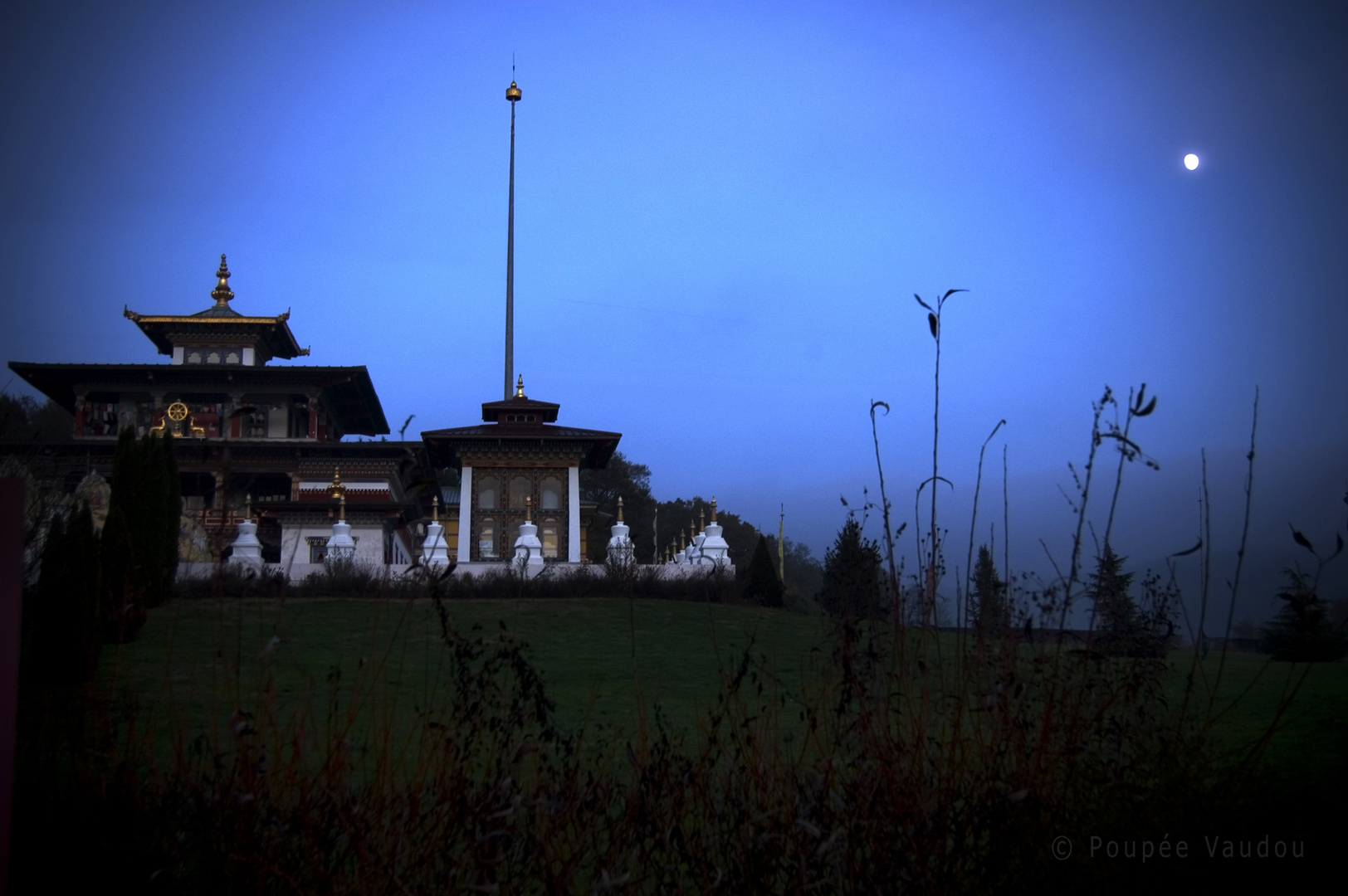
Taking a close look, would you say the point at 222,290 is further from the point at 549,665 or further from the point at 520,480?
the point at 549,665

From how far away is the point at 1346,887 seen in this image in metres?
3.71

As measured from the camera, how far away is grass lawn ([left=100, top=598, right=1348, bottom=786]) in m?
4.84

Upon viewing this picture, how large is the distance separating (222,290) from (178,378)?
5.54 m

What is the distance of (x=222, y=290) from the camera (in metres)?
40.9

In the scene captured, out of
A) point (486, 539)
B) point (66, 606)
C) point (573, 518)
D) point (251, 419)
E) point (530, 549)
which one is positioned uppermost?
point (251, 419)

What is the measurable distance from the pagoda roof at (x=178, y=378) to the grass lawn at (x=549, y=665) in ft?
56.1

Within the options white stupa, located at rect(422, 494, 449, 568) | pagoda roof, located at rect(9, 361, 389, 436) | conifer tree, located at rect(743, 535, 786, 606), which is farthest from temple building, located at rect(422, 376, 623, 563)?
conifer tree, located at rect(743, 535, 786, 606)

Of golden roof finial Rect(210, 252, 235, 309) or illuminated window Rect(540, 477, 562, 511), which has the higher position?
golden roof finial Rect(210, 252, 235, 309)

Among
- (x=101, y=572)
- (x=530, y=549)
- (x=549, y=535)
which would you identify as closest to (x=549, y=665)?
(x=101, y=572)

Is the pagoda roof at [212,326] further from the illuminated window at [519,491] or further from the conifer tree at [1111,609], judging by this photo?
the conifer tree at [1111,609]

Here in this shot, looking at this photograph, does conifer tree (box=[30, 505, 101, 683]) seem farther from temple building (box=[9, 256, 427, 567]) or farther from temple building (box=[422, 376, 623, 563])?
temple building (box=[422, 376, 623, 563])

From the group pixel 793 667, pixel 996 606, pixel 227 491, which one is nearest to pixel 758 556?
pixel 793 667

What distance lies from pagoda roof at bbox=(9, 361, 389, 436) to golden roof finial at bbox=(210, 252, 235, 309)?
3803mm

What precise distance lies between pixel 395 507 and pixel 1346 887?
95.9 feet
